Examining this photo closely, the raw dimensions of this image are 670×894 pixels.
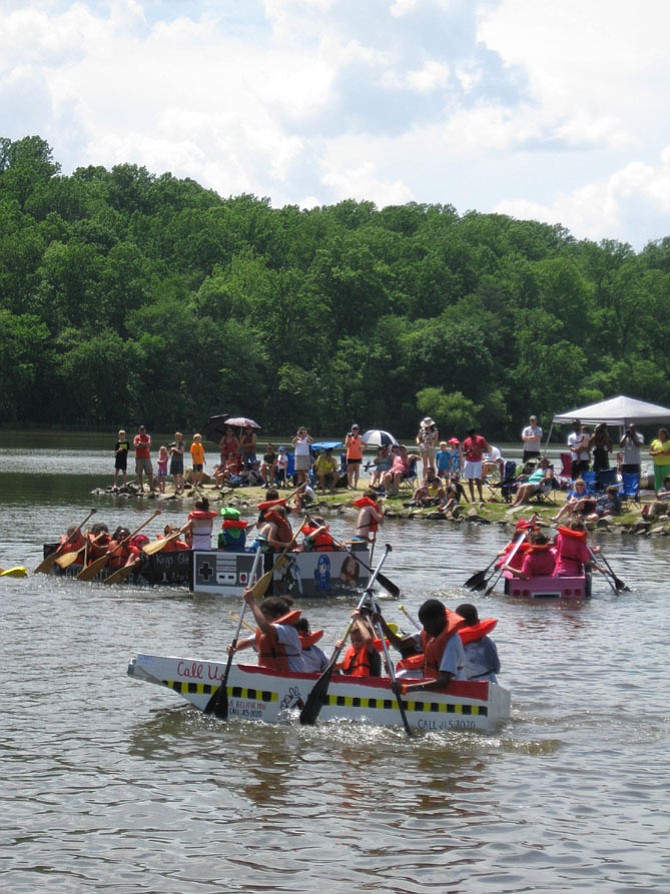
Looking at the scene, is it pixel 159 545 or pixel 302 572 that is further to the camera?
pixel 159 545

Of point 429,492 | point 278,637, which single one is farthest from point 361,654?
point 429,492

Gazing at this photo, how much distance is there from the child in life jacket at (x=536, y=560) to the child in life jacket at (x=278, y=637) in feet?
28.3

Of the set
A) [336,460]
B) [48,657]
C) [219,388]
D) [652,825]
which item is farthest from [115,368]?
[652,825]

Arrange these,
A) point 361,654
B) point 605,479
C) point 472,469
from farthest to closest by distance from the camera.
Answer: point 472,469, point 605,479, point 361,654

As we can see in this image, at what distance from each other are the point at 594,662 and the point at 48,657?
22.0ft

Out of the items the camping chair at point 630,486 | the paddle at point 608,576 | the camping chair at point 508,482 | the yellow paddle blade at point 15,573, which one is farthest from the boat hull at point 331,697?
the camping chair at point 508,482

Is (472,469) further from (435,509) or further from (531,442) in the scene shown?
(531,442)

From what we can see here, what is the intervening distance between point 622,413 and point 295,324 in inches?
2949

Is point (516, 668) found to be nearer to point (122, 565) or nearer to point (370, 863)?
point (370, 863)

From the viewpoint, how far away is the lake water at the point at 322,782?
9656 mm

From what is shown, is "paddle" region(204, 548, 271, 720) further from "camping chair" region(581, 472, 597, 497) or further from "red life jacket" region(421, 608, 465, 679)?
"camping chair" region(581, 472, 597, 497)

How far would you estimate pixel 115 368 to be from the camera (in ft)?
309

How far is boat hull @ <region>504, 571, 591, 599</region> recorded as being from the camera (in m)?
21.7

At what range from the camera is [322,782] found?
38.4 feet
